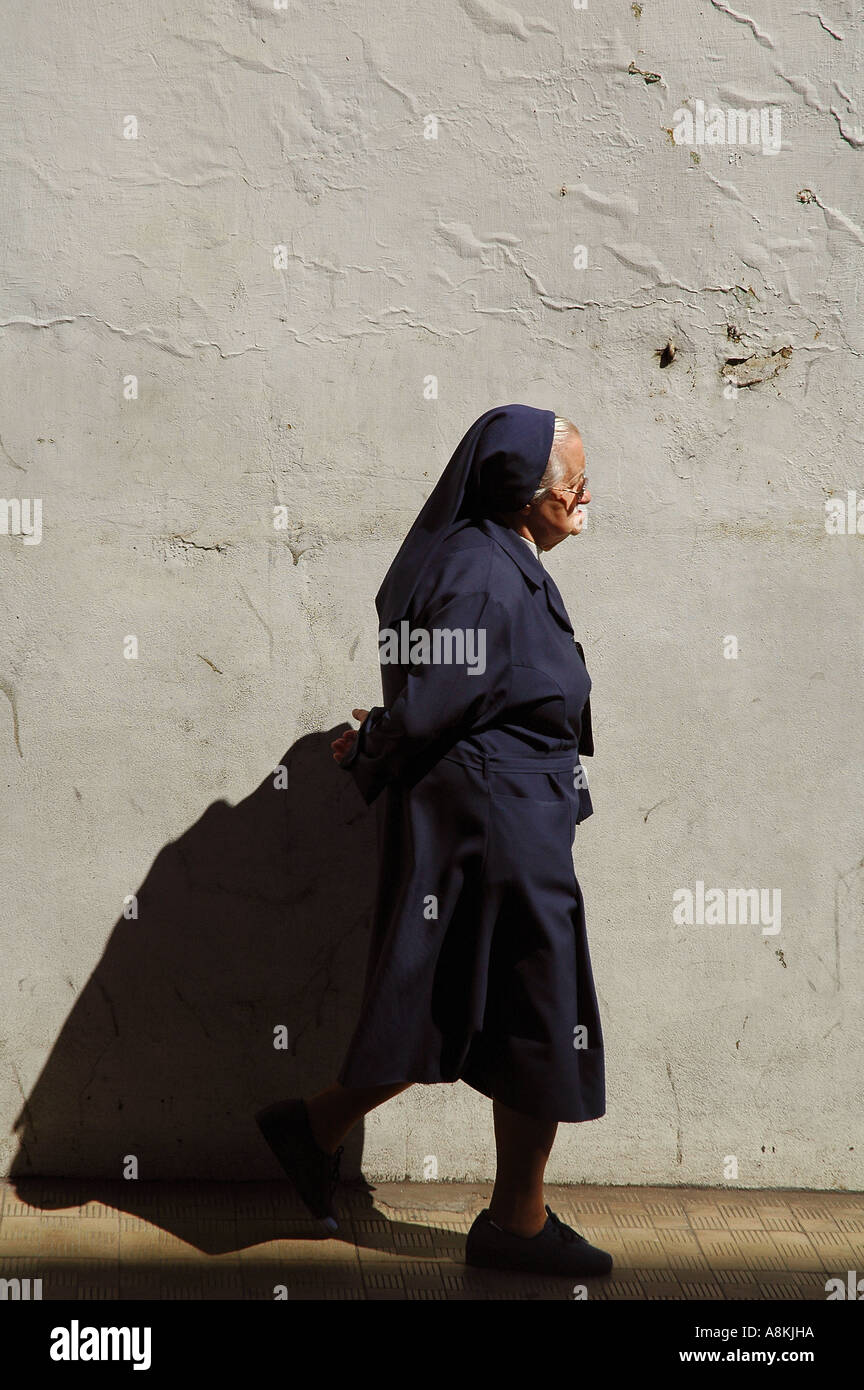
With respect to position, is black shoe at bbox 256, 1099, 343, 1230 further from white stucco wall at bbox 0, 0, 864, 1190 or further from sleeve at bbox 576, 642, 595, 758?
sleeve at bbox 576, 642, 595, 758

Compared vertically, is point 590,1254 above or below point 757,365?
below

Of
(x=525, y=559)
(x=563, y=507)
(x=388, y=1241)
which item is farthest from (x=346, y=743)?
(x=388, y=1241)

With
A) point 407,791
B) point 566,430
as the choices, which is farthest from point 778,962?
point 566,430

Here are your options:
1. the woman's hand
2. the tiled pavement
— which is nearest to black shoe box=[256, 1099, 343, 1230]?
the tiled pavement

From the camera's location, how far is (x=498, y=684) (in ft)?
9.44

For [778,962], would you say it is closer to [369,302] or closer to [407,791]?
[407,791]

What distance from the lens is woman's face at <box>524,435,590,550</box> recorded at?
3002 mm

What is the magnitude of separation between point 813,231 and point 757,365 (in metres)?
0.38

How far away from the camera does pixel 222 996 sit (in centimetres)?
353

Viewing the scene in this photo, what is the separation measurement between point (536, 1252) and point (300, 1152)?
592 mm

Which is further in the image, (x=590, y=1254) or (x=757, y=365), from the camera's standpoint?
(x=757, y=365)

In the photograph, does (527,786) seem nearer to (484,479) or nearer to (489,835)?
(489,835)

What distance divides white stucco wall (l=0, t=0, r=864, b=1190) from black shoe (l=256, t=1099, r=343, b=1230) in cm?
40

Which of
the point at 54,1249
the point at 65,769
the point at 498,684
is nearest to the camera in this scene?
the point at 498,684
